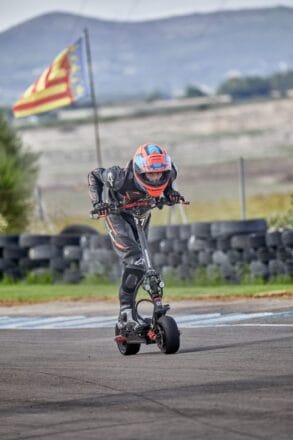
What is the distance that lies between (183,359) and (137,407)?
2.57m

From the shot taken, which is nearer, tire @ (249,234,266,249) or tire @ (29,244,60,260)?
tire @ (249,234,266,249)

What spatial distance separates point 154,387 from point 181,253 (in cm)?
1153

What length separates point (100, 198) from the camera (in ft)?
42.3

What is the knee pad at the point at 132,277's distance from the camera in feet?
41.5

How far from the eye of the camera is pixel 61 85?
32938 mm

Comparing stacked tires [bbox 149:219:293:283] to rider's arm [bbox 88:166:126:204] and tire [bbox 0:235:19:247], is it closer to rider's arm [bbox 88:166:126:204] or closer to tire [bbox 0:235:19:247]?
tire [bbox 0:235:19:247]

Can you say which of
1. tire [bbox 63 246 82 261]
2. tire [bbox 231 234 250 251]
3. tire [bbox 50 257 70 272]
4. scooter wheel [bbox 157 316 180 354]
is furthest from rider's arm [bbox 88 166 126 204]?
tire [bbox 50 257 70 272]

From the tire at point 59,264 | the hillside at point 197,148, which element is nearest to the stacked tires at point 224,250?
the tire at point 59,264

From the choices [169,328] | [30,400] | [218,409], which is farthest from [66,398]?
[169,328]

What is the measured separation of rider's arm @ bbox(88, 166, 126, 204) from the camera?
41.5ft

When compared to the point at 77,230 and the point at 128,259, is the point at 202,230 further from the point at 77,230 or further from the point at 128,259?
the point at 128,259

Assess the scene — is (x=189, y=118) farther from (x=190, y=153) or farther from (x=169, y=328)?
(x=169, y=328)

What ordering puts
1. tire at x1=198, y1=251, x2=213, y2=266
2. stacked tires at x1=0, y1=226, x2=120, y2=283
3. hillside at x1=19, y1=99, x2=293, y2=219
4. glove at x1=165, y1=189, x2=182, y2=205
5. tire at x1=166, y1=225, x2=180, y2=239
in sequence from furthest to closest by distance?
hillside at x1=19, y1=99, x2=293, y2=219 < stacked tires at x1=0, y1=226, x2=120, y2=283 < tire at x1=166, y1=225, x2=180, y2=239 < tire at x1=198, y1=251, x2=213, y2=266 < glove at x1=165, y1=189, x2=182, y2=205

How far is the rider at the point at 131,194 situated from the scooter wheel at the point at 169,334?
Result: 36cm
